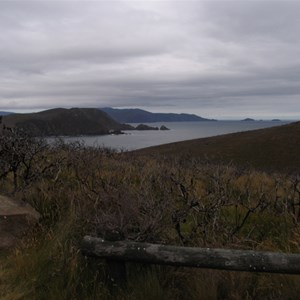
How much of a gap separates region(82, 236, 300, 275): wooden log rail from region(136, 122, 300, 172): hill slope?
28010mm

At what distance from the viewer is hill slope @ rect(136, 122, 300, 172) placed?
1369 inches

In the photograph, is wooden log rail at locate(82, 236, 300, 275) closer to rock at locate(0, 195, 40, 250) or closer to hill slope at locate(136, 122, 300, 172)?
rock at locate(0, 195, 40, 250)

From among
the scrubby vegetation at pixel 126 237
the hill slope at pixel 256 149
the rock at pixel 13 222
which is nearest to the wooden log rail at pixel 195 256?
the scrubby vegetation at pixel 126 237

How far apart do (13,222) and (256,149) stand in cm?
3721

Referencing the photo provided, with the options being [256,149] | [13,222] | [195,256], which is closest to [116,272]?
[195,256]

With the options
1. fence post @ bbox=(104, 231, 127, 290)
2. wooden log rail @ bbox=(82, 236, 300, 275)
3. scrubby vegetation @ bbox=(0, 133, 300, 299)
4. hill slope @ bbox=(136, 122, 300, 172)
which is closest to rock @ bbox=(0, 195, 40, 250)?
scrubby vegetation @ bbox=(0, 133, 300, 299)

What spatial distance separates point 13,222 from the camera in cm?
510

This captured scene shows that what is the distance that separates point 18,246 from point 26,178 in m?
2.10

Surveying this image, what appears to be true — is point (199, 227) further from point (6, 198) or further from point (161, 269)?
point (6, 198)

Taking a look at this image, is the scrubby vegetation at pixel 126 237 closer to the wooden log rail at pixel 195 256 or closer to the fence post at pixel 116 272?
the fence post at pixel 116 272

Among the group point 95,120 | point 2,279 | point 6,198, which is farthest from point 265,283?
point 95,120

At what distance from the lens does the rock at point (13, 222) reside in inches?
198

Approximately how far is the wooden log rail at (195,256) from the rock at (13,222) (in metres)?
1.35

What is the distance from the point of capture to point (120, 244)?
158 inches
